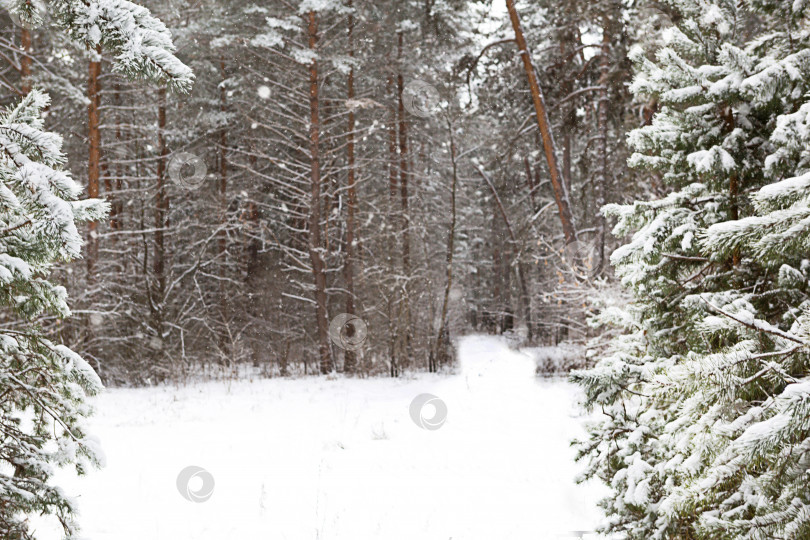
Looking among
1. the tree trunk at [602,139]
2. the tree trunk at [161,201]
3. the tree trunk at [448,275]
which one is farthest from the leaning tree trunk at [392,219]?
the tree trunk at [161,201]

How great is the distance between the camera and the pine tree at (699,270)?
2342 millimetres

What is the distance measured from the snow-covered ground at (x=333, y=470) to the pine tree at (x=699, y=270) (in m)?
1.89

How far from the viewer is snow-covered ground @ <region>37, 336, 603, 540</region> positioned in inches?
194

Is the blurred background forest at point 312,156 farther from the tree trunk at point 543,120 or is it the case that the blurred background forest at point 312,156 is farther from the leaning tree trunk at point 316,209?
the tree trunk at point 543,120

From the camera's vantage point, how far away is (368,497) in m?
5.54

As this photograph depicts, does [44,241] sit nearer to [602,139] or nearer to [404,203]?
[602,139]

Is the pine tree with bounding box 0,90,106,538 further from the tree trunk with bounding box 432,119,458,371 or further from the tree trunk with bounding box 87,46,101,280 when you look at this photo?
the tree trunk with bounding box 432,119,458,371

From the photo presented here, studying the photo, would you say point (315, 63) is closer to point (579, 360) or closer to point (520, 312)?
point (579, 360)

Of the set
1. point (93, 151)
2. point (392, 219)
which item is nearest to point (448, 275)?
point (392, 219)

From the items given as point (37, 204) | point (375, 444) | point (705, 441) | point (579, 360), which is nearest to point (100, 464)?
point (37, 204)

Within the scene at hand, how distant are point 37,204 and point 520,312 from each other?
2745 cm

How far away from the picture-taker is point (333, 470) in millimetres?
6285

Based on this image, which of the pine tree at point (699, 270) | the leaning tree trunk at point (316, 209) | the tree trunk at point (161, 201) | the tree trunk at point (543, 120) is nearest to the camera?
Answer: the pine tree at point (699, 270)

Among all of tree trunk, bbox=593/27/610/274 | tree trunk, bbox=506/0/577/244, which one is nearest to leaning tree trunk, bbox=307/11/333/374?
tree trunk, bbox=506/0/577/244
